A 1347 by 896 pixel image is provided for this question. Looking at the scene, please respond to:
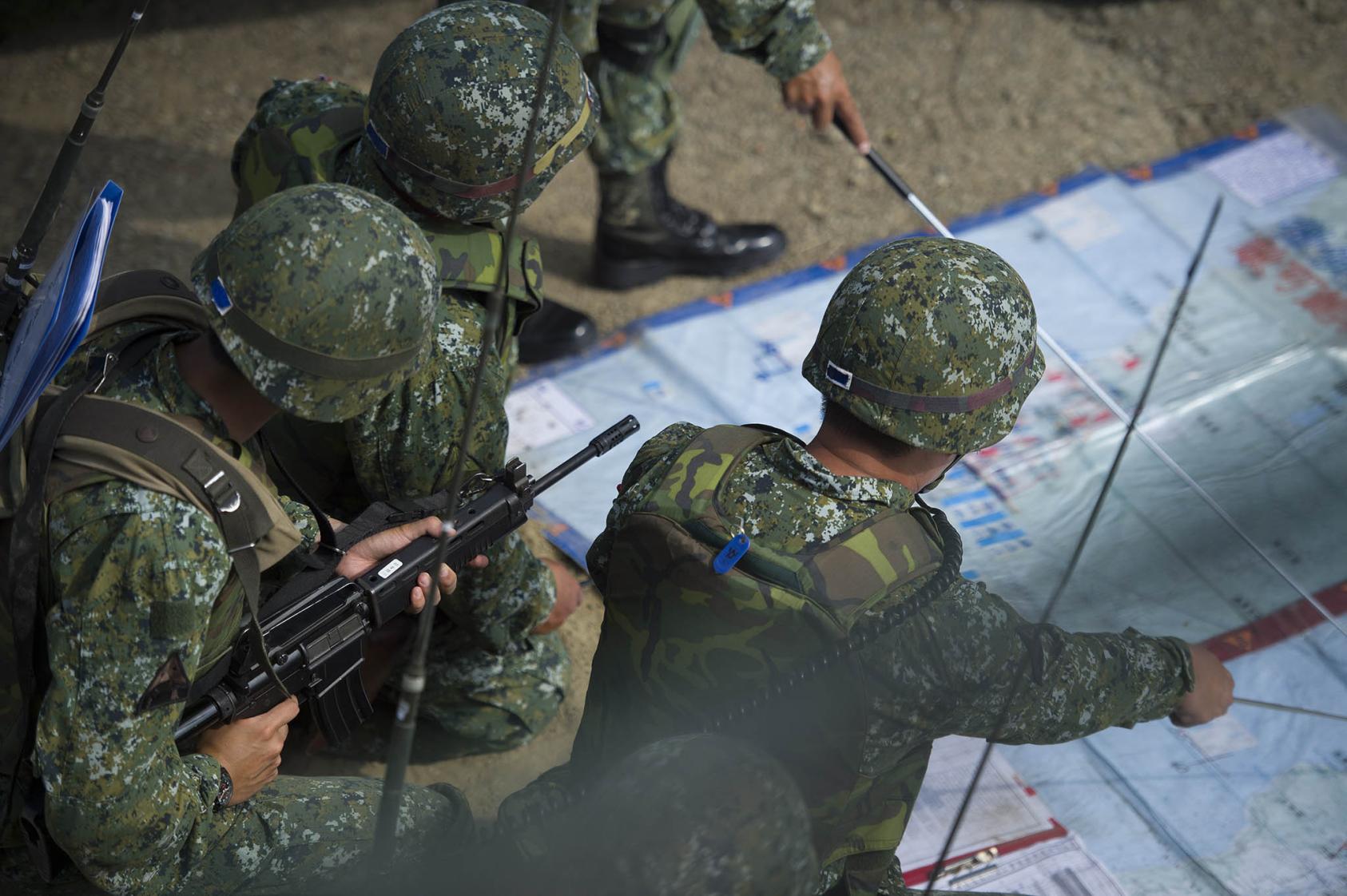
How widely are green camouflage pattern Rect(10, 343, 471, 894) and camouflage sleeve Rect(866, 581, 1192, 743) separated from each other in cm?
108

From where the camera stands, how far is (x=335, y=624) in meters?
2.53

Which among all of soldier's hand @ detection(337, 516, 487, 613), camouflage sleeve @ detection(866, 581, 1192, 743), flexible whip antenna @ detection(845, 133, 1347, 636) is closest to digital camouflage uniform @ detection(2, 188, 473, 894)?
soldier's hand @ detection(337, 516, 487, 613)

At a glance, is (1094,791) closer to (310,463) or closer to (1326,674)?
(1326,674)

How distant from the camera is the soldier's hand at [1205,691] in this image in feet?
7.90

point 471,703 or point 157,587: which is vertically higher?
point 157,587

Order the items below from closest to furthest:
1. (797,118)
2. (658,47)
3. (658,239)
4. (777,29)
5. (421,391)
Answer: (421,391)
(777,29)
(658,47)
(658,239)
(797,118)

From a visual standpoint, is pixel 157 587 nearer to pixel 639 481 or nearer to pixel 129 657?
pixel 129 657

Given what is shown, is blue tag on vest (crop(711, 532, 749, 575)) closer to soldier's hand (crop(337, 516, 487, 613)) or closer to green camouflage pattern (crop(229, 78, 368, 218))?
soldier's hand (crop(337, 516, 487, 613))

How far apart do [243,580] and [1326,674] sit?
2.77 metres

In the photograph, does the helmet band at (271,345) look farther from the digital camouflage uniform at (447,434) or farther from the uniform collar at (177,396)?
the digital camouflage uniform at (447,434)

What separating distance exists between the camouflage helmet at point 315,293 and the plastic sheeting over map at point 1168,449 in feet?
5.09

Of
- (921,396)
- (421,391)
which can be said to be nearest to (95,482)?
(421,391)

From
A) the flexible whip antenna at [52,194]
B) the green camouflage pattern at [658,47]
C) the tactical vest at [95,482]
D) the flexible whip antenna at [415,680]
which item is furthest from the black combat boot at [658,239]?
the flexible whip antenna at [415,680]

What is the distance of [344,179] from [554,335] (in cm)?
176
